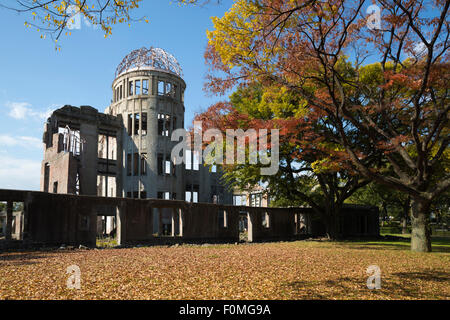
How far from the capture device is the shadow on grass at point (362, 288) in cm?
655

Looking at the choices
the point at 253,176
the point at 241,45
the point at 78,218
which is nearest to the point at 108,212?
the point at 78,218

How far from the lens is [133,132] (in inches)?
1411

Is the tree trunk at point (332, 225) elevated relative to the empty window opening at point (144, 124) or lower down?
lower down

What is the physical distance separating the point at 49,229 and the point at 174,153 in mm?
20297

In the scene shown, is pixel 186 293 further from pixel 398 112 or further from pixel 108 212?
pixel 108 212

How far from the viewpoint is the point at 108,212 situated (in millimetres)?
29266

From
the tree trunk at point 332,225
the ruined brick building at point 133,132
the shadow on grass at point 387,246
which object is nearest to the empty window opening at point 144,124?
the ruined brick building at point 133,132

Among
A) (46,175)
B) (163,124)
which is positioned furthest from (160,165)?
(46,175)

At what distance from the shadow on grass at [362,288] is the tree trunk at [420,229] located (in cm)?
719

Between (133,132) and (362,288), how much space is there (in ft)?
104

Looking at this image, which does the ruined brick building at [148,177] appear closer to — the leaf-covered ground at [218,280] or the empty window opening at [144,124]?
the empty window opening at [144,124]

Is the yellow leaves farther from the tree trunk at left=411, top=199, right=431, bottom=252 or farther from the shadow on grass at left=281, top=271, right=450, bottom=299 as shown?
the tree trunk at left=411, top=199, right=431, bottom=252

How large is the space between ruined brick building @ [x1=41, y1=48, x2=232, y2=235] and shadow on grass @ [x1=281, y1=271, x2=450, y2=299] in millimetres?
27752

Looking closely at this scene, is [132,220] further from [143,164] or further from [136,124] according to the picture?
[136,124]
